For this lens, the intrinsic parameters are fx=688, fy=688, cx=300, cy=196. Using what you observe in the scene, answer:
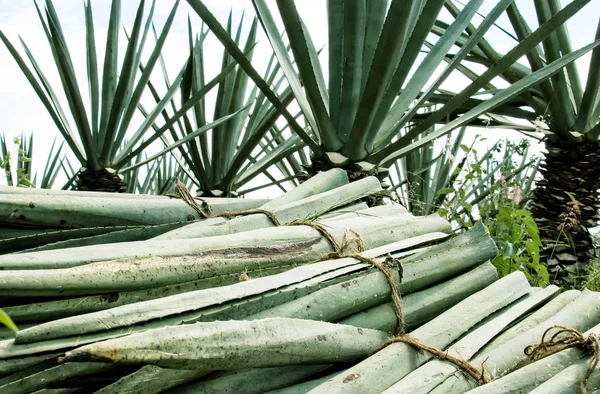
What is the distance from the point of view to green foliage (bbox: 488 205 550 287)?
74.9 inches

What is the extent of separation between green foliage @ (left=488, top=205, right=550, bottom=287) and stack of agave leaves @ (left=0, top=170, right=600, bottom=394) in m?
0.52

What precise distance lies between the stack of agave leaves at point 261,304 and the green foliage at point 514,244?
520mm

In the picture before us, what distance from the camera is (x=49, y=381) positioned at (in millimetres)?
820

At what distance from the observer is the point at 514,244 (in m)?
2.08

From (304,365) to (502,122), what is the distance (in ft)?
8.61

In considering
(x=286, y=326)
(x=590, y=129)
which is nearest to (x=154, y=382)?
(x=286, y=326)

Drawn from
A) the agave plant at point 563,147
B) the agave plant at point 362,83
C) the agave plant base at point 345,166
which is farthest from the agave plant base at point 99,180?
the agave plant at point 563,147

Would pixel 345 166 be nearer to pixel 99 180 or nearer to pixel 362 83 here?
pixel 362 83

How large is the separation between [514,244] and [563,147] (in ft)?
4.24

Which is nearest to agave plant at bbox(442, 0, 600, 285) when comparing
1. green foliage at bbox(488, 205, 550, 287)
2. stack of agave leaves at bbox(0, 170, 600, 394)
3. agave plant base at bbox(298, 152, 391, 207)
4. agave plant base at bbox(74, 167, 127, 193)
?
green foliage at bbox(488, 205, 550, 287)

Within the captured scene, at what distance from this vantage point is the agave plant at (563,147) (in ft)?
9.94

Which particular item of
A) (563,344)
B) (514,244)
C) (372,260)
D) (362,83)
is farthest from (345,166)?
(563,344)

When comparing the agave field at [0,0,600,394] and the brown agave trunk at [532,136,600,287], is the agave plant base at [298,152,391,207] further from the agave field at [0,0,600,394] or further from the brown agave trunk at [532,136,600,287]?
the brown agave trunk at [532,136,600,287]

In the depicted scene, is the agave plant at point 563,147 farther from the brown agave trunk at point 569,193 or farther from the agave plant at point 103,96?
the agave plant at point 103,96
